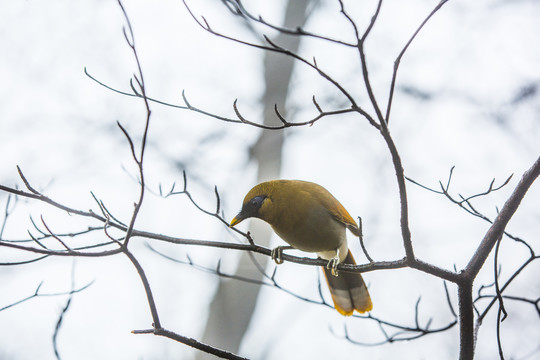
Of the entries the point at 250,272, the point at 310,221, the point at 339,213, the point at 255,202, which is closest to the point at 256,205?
the point at 255,202

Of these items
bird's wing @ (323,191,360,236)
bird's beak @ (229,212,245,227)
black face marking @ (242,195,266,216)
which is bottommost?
bird's beak @ (229,212,245,227)

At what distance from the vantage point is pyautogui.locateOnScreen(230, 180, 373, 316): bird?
3645 millimetres

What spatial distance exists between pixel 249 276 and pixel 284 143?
6.27 ft

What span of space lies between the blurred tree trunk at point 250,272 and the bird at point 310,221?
6.13 ft

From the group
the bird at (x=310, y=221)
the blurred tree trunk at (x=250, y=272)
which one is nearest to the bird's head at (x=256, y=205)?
the bird at (x=310, y=221)

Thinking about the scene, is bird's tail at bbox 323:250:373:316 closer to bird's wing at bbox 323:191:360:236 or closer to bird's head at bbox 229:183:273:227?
bird's wing at bbox 323:191:360:236

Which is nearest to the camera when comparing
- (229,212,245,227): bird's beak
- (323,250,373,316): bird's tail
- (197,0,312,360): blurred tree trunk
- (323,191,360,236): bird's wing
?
(229,212,245,227): bird's beak

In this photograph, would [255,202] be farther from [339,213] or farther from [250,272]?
[250,272]

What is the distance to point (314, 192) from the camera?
3.92 m

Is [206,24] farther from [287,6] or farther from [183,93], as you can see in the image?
[287,6]

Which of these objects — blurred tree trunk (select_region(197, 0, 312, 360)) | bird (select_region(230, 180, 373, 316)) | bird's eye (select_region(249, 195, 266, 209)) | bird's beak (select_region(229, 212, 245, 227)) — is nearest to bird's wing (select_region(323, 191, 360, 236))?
bird (select_region(230, 180, 373, 316))

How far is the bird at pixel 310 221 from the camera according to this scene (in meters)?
3.64

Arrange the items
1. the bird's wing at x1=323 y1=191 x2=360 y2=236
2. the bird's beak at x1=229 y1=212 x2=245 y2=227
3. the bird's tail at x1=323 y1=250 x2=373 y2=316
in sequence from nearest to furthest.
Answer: the bird's beak at x1=229 y1=212 x2=245 y2=227 < the bird's wing at x1=323 y1=191 x2=360 y2=236 < the bird's tail at x1=323 y1=250 x2=373 y2=316

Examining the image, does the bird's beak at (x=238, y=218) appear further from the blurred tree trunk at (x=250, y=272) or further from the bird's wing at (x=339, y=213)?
the blurred tree trunk at (x=250, y=272)
